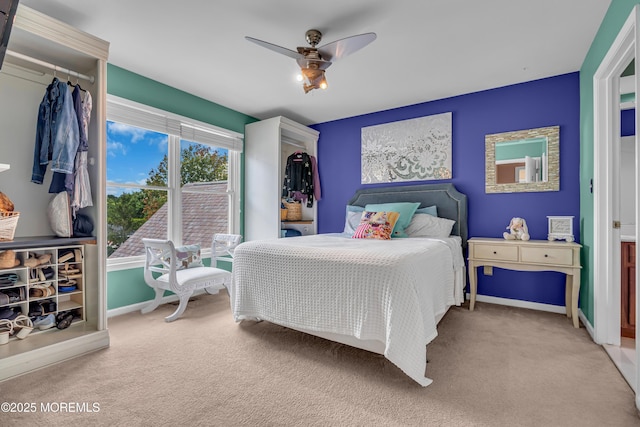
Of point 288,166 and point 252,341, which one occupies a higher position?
point 288,166

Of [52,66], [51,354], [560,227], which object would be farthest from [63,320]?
[560,227]

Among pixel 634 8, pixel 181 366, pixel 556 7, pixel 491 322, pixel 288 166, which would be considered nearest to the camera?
pixel 634 8

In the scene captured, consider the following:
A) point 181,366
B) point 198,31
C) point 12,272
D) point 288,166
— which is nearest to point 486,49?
point 198,31

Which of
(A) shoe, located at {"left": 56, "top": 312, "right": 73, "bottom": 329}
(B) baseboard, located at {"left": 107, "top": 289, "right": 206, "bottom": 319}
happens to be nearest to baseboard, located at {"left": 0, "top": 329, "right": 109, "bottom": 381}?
(A) shoe, located at {"left": 56, "top": 312, "right": 73, "bottom": 329}

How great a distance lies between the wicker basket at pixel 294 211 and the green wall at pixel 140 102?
1714 millimetres

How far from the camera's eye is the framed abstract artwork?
12.5ft

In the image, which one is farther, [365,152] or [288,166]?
[288,166]

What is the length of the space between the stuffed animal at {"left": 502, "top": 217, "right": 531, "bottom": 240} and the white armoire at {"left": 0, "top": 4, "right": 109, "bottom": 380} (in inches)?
147

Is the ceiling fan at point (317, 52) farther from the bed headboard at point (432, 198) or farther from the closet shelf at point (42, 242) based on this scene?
the bed headboard at point (432, 198)

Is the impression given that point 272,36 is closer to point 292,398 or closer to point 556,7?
point 556,7

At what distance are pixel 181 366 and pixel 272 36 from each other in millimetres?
2592

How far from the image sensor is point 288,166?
4.68m

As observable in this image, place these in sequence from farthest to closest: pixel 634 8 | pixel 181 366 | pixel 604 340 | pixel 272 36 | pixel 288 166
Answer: pixel 288 166
pixel 272 36
pixel 604 340
pixel 181 366
pixel 634 8

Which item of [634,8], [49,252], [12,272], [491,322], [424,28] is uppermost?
[424,28]
